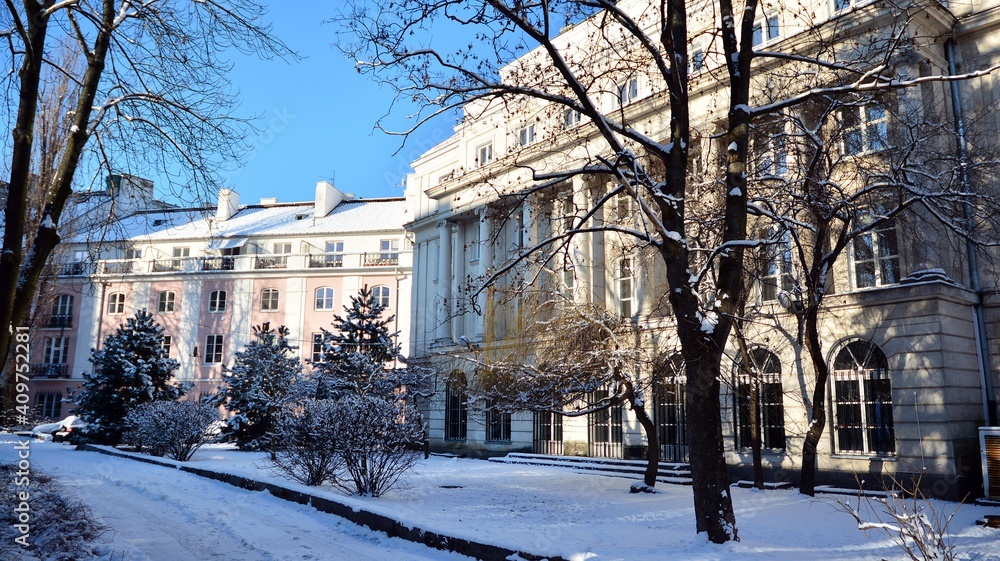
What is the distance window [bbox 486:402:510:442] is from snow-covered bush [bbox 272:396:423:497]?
16052 millimetres

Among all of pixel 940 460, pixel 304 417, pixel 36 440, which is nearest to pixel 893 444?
pixel 940 460

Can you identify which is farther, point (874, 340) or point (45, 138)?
point (874, 340)

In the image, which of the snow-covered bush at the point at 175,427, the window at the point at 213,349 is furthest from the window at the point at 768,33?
the window at the point at 213,349

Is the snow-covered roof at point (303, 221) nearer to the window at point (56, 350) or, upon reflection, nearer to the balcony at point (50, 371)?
the window at point (56, 350)

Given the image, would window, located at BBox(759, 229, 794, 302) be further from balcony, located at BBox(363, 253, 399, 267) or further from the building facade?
balcony, located at BBox(363, 253, 399, 267)

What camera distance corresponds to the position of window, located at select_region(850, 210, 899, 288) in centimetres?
1834

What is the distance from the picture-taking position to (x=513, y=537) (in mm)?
8992

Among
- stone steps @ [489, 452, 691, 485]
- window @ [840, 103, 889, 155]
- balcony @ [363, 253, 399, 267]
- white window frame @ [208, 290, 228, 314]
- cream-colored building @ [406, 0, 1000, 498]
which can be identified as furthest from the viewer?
white window frame @ [208, 290, 228, 314]

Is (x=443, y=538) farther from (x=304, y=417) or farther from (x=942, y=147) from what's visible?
(x=942, y=147)

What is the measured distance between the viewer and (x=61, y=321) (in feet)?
172

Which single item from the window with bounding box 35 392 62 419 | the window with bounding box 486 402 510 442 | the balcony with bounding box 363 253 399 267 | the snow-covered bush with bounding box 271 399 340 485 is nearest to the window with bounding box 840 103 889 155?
the snow-covered bush with bounding box 271 399 340 485

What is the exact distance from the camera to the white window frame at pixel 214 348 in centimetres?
4916

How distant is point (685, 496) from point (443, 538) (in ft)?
27.9

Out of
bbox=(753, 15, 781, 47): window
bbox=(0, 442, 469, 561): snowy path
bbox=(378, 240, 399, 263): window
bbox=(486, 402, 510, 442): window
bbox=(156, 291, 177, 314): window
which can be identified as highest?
bbox=(753, 15, 781, 47): window
